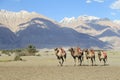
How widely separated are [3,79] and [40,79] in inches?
85.1

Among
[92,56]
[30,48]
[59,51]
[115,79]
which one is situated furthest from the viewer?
[30,48]

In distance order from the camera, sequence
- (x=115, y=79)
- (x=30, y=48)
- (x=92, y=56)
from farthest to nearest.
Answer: (x=30, y=48) → (x=92, y=56) → (x=115, y=79)

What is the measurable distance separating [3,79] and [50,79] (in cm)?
274

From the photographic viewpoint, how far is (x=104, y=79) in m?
20.5

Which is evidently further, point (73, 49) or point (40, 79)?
point (73, 49)

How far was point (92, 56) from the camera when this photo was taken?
125 feet

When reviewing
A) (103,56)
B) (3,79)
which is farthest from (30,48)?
(3,79)

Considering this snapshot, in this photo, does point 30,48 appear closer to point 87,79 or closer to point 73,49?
point 73,49

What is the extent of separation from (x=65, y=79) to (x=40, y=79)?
1.46 meters

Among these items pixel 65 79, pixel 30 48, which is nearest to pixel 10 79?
pixel 65 79

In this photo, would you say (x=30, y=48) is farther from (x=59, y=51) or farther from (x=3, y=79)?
(x=3, y=79)

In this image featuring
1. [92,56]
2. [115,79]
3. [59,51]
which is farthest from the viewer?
[92,56]

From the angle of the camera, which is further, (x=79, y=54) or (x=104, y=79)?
(x=79, y=54)

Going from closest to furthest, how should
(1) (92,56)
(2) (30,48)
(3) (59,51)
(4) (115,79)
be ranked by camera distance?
(4) (115,79), (3) (59,51), (1) (92,56), (2) (30,48)
